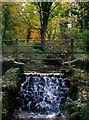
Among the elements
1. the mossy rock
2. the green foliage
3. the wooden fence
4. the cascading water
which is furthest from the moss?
the wooden fence

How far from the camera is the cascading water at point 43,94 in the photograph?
266 inches

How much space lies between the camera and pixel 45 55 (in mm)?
9914

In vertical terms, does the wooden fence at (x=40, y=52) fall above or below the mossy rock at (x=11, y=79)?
above

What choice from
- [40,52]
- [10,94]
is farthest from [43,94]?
[40,52]

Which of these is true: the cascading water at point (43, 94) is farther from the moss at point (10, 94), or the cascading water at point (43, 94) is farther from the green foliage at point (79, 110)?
the green foliage at point (79, 110)

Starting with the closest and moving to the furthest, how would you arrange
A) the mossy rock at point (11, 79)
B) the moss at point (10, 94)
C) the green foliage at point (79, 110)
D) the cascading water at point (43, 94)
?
the green foliage at point (79, 110), the moss at point (10, 94), the mossy rock at point (11, 79), the cascading water at point (43, 94)

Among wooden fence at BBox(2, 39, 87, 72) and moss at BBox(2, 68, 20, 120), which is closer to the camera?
moss at BBox(2, 68, 20, 120)

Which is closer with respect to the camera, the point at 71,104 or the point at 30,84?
the point at 71,104

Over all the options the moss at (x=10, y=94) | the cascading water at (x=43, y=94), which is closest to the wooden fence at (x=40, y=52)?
the cascading water at (x=43, y=94)

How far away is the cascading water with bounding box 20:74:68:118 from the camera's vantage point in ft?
22.2

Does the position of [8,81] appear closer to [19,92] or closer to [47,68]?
[19,92]

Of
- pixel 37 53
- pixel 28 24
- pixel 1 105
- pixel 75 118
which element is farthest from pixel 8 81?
pixel 28 24

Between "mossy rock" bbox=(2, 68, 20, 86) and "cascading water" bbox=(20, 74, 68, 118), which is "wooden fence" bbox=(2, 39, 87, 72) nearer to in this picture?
"cascading water" bbox=(20, 74, 68, 118)

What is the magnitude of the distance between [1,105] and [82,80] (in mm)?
2221
